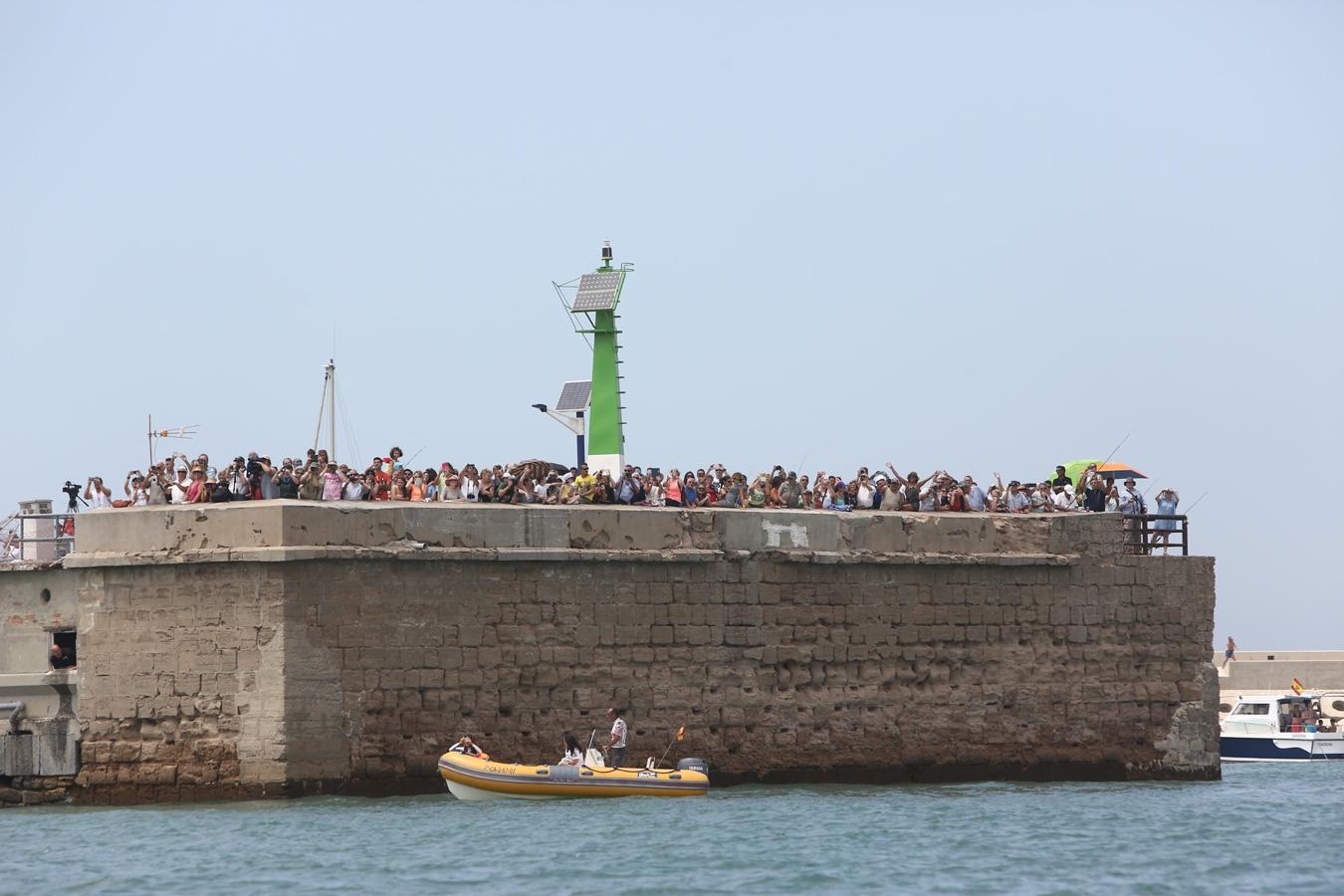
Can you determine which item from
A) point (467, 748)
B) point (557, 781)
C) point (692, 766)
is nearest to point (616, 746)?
point (692, 766)

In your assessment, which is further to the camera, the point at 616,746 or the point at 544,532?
the point at 544,532

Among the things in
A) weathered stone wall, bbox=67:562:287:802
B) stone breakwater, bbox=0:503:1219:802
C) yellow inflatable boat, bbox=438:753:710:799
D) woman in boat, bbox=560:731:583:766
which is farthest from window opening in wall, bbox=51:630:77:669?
woman in boat, bbox=560:731:583:766

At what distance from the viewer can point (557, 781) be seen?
79.6ft

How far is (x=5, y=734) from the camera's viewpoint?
24938 mm

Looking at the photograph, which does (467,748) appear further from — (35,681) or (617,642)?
(35,681)

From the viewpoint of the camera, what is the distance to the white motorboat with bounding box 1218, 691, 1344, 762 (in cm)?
3925

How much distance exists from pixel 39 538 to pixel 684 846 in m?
9.05

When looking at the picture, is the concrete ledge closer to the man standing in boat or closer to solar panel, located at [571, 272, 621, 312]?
the man standing in boat

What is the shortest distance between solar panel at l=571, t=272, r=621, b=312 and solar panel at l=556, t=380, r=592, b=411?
1.21 metres

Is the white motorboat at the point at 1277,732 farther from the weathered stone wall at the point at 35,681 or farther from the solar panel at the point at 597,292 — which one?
the weathered stone wall at the point at 35,681

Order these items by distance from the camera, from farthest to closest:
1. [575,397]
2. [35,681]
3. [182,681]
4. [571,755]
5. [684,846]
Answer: [575,397] < [35,681] < [571,755] < [182,681] < [684,846]

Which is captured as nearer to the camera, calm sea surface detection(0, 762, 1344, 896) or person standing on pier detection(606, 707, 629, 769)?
calm sea surface detection(0, 762, 1344, 896)

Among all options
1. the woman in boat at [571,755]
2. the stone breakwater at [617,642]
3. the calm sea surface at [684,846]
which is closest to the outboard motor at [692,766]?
the calm sea surface at [684,846]

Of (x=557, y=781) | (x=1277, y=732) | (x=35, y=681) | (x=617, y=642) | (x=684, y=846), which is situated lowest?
(x=1277, y=732)
